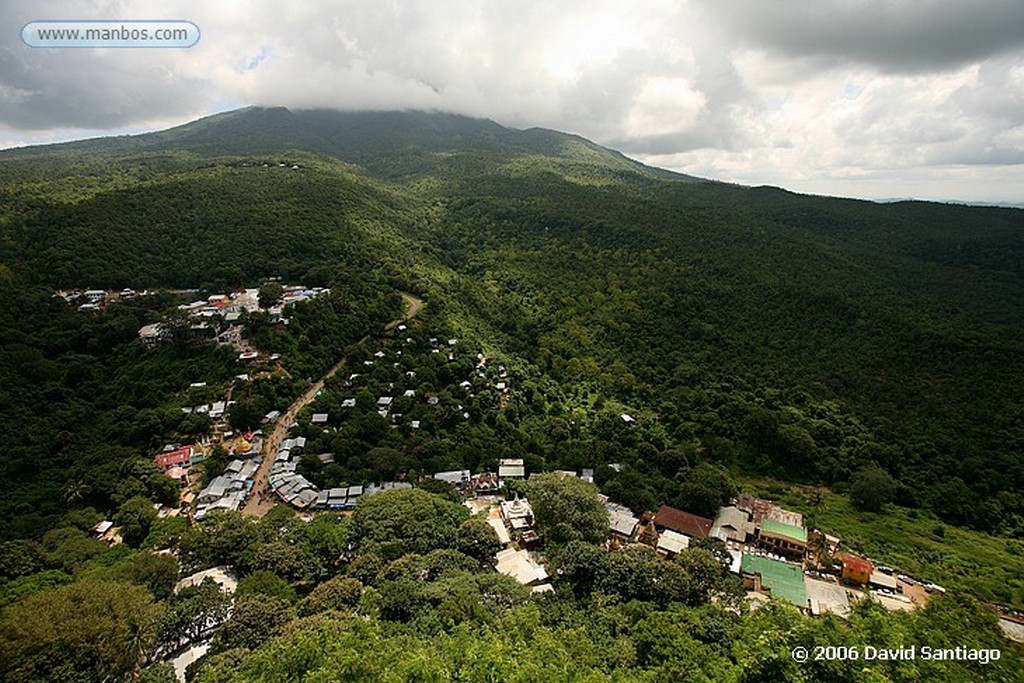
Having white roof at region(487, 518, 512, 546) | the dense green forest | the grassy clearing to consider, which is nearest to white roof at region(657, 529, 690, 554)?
the dense green forest

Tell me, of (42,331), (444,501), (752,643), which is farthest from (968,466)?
(42,331)

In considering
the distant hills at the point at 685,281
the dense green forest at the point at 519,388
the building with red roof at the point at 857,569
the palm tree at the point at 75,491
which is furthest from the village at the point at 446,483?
the distant hills at the point at 685,281

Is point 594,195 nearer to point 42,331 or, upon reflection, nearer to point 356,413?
point 356,413

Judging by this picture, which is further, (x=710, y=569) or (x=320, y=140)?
(x=320, y=140)

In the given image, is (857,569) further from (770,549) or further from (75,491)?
(75,491)

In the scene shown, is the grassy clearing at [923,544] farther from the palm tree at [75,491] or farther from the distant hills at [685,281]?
the palm tree at [75,491]
